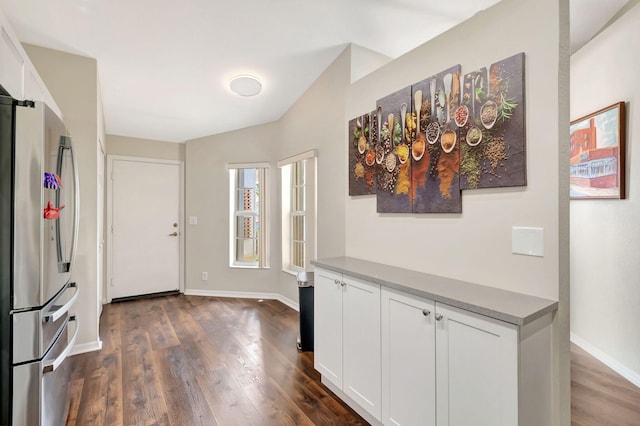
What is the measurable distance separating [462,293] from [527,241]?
377 millimetres

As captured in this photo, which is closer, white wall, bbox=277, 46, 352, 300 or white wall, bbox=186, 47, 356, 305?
white wall, bbox=277, 46, 352, 300

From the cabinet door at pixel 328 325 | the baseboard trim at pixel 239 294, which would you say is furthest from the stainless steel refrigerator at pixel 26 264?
the baseboard trim at pixel 239 294

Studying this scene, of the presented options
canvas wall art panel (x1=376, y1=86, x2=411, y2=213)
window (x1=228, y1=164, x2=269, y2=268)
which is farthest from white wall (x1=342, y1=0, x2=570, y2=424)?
window (x1=228, y1=164, x2=269, y2=268)

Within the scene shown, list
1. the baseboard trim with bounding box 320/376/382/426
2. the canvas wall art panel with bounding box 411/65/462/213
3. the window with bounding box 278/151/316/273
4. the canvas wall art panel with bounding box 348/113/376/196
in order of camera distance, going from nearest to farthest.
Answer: the canvas wall art panel with bounding box 411/65/462/213, the baseboard trim with bounding box 320/376/382/426, the canvas wall art panel with bounding box 348/113/376/196, the window with bounding box 278/151/316/273

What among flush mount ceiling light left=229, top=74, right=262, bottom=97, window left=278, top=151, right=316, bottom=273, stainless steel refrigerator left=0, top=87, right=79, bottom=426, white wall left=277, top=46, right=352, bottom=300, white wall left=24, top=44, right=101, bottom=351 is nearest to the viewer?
stainless steel refrigerator left=0, top=87, right=79, bottom=426

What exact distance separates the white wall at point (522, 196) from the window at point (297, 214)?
1.82m

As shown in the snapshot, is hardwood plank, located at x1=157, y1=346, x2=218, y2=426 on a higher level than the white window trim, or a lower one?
lower

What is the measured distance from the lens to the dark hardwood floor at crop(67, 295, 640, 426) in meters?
1.93

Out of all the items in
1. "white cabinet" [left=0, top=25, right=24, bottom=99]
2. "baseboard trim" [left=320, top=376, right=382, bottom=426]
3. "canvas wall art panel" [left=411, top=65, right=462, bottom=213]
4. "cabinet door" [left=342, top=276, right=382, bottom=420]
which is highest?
"white cabinet" [left=0, top=25, right=24, bottom=99]

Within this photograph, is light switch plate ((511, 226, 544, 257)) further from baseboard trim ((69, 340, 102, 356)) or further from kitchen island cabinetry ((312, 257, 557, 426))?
baseboard trim ((69, 340, 102, 356))

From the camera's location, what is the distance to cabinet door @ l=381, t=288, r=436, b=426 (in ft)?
4.85

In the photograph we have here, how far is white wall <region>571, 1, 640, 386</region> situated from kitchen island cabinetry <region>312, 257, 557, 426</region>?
167cm

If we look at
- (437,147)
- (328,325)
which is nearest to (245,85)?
(437,147)

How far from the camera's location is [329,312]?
219cm
